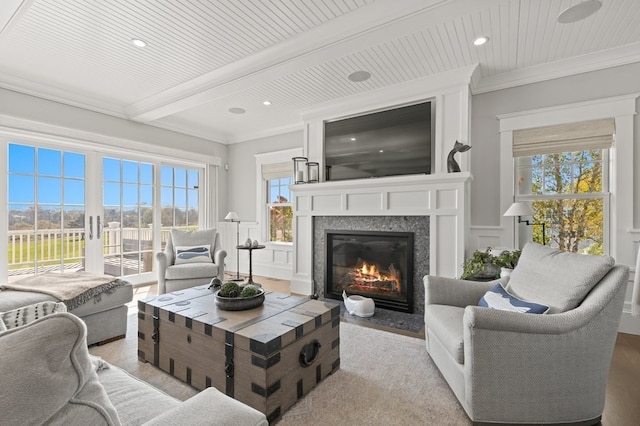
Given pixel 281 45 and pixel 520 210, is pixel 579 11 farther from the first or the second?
pixel 281 45

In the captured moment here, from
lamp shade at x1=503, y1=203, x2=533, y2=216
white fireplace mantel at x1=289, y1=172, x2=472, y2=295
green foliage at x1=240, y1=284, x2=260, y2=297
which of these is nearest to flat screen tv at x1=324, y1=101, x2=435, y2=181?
white fireplace mantel at x1=289, y1=172, x2=472, y2=295

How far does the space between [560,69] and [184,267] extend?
15.4 feet

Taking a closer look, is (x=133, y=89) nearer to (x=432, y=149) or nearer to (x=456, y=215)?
(x=432, y=149)

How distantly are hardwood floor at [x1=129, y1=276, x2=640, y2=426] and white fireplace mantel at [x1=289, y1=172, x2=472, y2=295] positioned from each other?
98cm

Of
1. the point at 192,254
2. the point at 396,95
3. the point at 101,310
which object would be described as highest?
the point at 396,95

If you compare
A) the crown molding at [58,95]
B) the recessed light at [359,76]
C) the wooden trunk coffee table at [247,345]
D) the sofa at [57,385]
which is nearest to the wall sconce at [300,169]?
the recessed light at [359,76]

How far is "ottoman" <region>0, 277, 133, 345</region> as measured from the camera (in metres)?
2.28

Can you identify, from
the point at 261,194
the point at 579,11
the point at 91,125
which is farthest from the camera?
the point at 261,194

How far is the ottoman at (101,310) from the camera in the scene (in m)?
2.28

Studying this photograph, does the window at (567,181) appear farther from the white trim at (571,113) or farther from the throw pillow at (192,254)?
the throw pillow at (192,254)

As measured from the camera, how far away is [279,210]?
5.37 metres

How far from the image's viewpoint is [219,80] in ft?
10.8

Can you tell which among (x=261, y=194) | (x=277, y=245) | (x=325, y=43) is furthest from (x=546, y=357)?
(x=261, y=194)

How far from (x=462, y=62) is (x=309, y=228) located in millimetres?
2557
